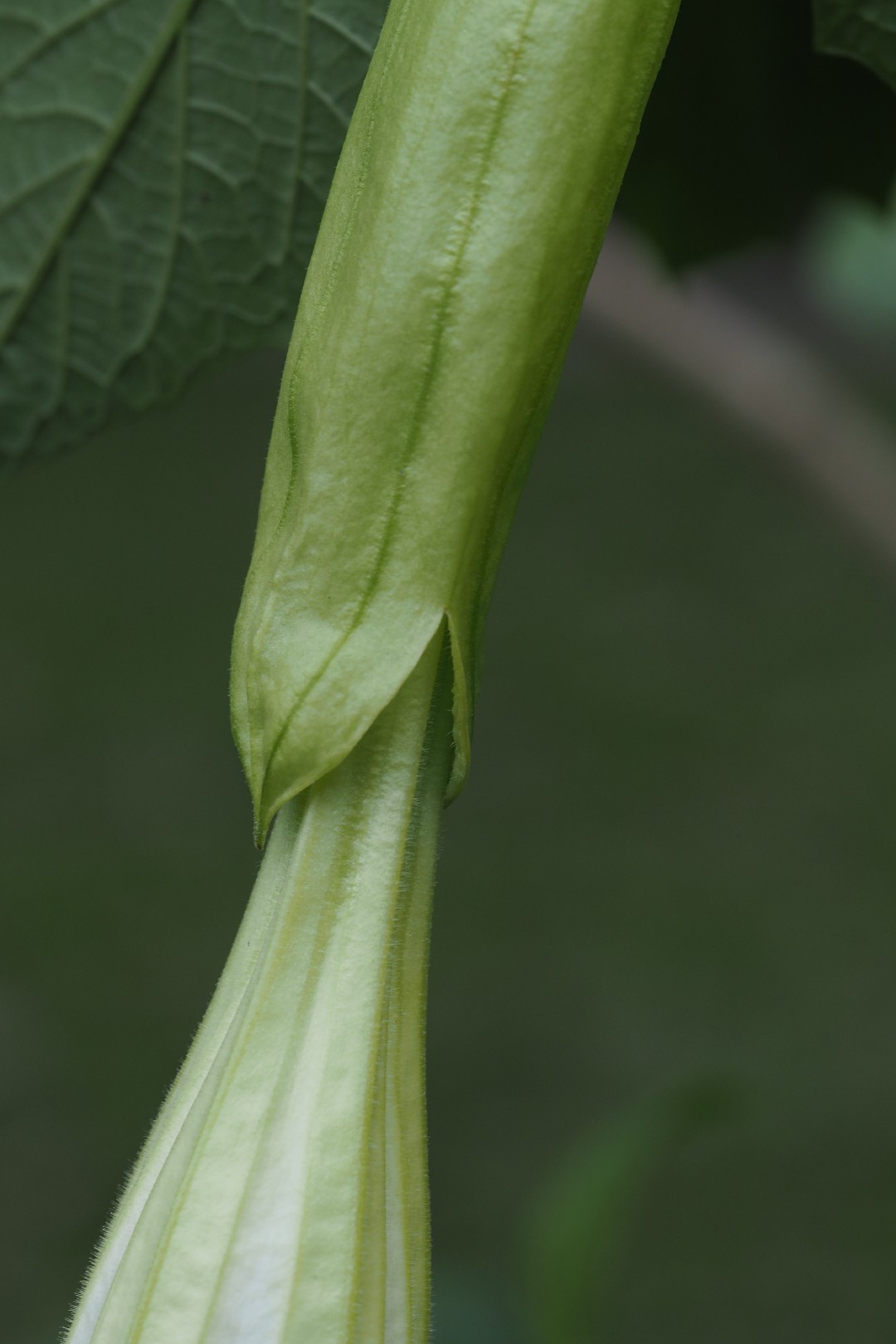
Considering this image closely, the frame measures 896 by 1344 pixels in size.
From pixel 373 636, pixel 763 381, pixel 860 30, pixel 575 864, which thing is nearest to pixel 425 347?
pixel 373 636

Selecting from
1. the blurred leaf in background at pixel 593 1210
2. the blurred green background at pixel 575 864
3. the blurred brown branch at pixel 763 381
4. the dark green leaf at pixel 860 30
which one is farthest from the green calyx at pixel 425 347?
the blurred green background at pixel 575 864

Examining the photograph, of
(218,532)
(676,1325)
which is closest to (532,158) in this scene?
(676,1325)

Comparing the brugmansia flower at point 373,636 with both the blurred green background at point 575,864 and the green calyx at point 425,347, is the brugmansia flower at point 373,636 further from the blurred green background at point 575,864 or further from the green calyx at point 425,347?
the blurred green background at point 575,864

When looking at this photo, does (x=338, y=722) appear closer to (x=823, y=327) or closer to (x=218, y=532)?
(x=218, y=532)

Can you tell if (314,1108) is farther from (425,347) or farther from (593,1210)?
(593,1210)

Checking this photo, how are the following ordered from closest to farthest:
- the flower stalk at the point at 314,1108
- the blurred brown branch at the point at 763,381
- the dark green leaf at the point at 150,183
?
the flower stalk at the point at 314,1108
the dark green leaf at the point at 150,183
the blurred brown branch at the point at 763,381

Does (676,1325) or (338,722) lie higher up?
(338,722)
